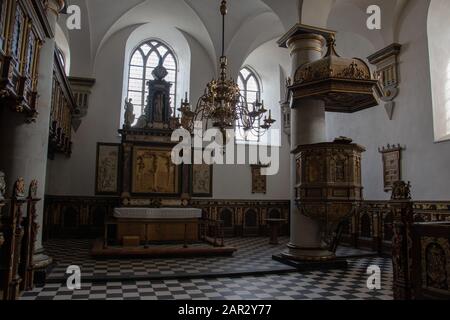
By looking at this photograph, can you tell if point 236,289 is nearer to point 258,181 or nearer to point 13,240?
point 13,240

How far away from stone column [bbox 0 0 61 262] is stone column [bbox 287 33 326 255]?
462 cm

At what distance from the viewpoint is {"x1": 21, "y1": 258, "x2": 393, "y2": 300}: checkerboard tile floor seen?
5.24 metres

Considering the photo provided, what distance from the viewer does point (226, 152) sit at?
1371 cm

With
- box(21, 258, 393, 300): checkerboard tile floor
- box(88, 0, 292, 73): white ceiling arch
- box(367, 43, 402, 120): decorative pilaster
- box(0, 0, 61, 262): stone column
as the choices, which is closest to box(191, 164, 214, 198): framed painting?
box(88, 0, 292, 73): white ceiling arch

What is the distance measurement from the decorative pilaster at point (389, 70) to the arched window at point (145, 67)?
23.3 feet

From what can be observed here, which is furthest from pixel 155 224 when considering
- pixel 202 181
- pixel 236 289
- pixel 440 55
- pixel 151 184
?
pixel 440 55

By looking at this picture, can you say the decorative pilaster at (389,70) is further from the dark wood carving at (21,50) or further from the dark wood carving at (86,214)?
the dark wood carving at (21,50)

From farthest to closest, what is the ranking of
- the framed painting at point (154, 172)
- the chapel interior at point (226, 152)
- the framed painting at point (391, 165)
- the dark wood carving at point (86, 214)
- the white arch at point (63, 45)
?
the white arch at point (63, 45) → the dark wood carving at point (86, 214) → the framed painting at point (154, 172) → the framed painting at point (391, 165) → the chapel interior at point (226, 152)

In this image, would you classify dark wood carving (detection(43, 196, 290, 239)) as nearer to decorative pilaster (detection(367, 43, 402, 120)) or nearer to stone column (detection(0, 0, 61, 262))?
stone column (detection(0, 0, 61, 262))

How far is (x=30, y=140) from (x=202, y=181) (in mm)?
7840

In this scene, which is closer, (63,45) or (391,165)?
(391,165)

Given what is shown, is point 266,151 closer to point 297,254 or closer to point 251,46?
point 251,46

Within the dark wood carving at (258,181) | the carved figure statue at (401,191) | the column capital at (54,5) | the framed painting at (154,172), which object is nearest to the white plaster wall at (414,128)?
the carved figure statue at (401,191)

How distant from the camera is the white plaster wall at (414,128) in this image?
27.7ft
